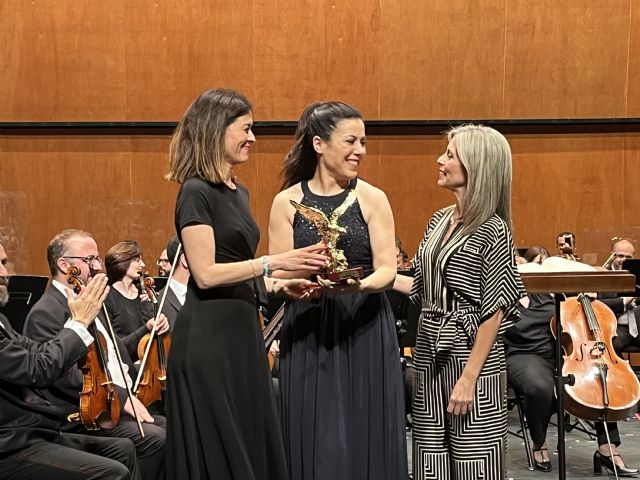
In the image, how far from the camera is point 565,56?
8.80 meters

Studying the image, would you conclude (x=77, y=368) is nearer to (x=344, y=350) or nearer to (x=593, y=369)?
(x=344, y=350)

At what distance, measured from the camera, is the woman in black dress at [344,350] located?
327cm

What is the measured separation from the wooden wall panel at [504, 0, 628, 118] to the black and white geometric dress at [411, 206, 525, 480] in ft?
19.6

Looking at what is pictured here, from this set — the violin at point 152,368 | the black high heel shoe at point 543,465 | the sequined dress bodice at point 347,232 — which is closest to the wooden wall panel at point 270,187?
the black high heel shoe at point 543,465

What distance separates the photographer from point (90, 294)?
343 cm

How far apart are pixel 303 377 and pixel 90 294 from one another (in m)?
0.86

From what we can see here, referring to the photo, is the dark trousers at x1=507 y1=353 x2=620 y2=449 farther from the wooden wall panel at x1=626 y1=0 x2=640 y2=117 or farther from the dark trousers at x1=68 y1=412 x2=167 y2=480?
the wooden wall panel at x1=626 y1=0 x2=640 y2=117

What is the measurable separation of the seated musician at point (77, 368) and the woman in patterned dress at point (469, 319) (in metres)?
1.43

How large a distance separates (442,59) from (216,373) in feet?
21.0

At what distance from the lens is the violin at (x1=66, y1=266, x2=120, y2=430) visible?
12.3ft

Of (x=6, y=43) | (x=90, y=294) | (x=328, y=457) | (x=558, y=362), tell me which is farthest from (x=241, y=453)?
(x=6, y=43)

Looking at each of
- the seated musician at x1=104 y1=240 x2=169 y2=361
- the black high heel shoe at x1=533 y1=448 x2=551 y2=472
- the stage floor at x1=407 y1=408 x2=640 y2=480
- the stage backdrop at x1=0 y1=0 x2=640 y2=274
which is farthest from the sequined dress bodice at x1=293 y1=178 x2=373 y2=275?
the stage backdrop at x1=0 y1=0 x2=640 y2=274

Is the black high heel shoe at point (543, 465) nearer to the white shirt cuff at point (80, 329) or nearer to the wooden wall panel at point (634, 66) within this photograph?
the white shirt cuff at point (80, 329)

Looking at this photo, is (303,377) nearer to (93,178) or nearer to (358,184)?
(358,184)
